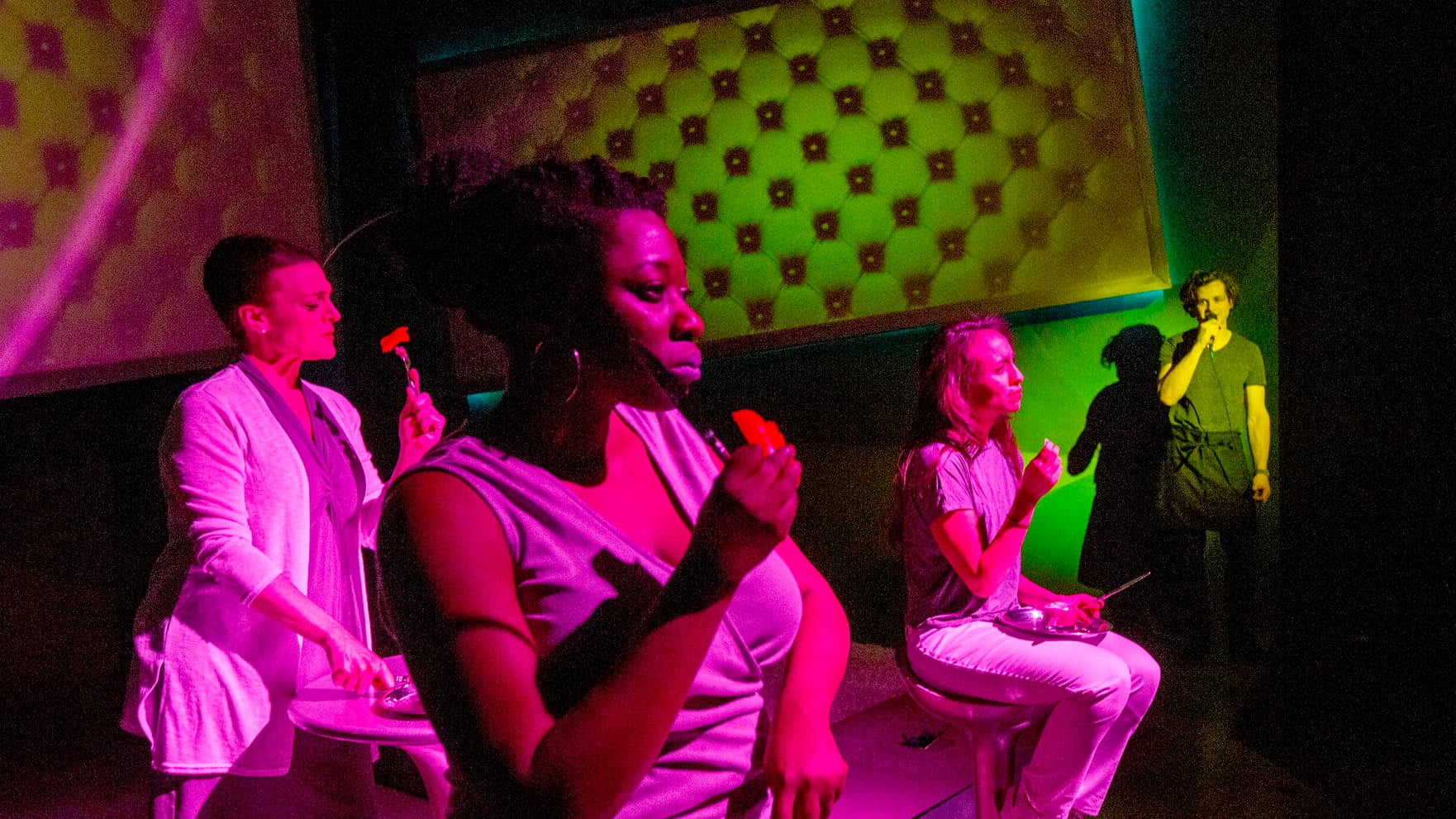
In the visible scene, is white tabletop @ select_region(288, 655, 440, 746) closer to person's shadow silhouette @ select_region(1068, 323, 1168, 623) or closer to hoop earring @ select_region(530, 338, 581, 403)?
hoop earring @ select_region(530, 338, 581, 403)

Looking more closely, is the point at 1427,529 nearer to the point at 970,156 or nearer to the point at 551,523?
the point at 970,156

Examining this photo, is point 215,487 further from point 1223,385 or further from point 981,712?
point 1223,385

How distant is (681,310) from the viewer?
866mm

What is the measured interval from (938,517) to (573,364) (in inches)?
62.2

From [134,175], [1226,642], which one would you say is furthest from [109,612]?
[1226,642]

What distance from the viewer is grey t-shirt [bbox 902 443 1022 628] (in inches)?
90.6

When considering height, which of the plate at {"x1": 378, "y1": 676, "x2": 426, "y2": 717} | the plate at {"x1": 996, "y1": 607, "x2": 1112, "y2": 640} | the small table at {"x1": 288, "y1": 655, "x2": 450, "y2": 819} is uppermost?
the plate at {"x1": 378, "y1": 676, "x2": 426, "y2": 717}

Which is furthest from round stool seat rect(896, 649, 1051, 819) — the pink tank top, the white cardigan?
the white cardigan

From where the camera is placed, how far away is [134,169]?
10.4 feet

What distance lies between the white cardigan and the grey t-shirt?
4.73ft

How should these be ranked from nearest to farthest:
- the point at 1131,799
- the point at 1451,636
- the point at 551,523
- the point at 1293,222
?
1. the point at 551,523
2. the point at 1131,799
3. the point at 1451,636
4. the point at 1293,222

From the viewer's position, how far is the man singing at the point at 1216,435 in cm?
342

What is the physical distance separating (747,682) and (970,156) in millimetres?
3042

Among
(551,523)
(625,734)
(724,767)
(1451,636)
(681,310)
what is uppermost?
(681,310)
